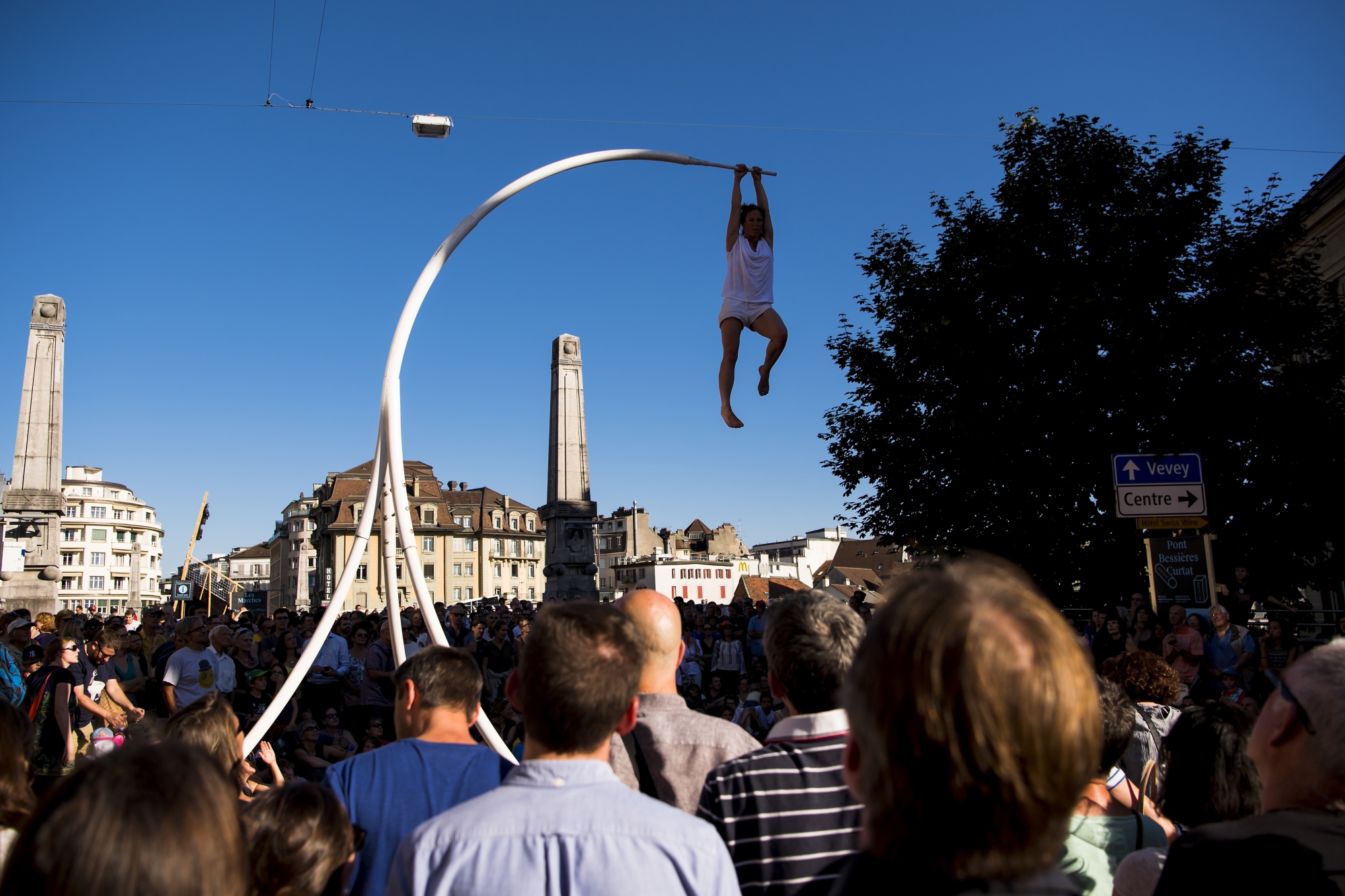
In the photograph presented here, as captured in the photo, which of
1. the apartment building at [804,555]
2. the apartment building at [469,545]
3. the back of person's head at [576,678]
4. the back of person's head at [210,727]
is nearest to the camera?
the back of person's head at [576,678]

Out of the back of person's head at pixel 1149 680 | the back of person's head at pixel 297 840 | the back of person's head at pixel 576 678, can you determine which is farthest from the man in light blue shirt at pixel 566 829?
the back of person's head at pixel 1149 680

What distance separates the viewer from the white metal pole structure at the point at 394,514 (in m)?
5.89

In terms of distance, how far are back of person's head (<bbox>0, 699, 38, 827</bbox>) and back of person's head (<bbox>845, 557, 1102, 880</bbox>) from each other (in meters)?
2.53

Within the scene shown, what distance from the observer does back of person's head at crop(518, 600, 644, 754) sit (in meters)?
2.47

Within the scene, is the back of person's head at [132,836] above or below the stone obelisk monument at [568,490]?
below

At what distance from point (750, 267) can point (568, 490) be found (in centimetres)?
1253

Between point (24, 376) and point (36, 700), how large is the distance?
10055 millimetres

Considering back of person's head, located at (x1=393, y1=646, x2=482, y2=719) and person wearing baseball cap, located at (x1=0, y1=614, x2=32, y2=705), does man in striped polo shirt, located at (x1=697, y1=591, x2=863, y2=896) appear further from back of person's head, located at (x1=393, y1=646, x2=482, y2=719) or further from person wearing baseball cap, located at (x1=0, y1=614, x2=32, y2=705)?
person wearing baseball cap, located at (x1=0, y1=614, x2=32, y2=705)

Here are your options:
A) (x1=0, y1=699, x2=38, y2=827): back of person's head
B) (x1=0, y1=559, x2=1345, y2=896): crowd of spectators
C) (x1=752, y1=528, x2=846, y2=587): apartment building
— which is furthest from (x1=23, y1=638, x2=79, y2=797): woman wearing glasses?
(x1=752, y1=528, x2=846, y2=587): apartment building

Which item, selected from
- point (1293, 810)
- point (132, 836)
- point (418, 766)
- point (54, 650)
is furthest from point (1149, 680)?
point (54, 650)

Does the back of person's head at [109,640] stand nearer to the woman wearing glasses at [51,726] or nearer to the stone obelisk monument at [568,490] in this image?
the woman wearing glasses at [51,726]

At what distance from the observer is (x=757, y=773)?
2.78m

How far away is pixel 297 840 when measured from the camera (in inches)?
111

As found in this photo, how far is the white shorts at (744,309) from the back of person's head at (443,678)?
523cm
